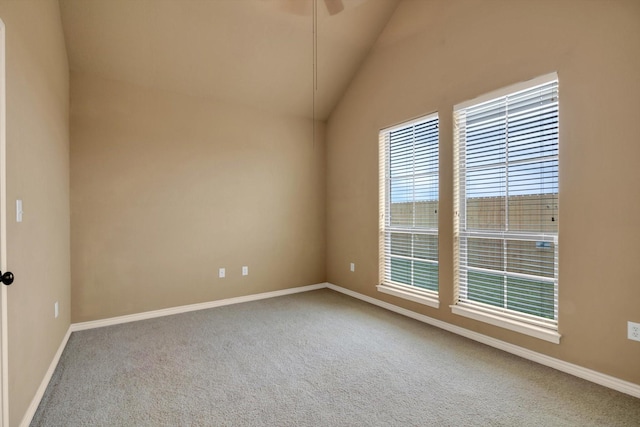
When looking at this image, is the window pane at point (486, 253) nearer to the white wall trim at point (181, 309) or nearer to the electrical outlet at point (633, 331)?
the electrical outlet at point (633, 331)

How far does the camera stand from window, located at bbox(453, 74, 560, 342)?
2.55 m

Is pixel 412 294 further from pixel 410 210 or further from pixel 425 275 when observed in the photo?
pixel 410 210

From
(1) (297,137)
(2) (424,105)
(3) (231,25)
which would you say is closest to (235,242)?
(1) (297,137)

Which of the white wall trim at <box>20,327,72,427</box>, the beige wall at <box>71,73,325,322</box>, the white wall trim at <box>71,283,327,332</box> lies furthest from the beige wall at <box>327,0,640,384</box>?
the white wall trim at <box>20,327,72,427</box>

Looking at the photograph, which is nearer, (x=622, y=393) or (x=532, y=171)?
(x=622, y=393)

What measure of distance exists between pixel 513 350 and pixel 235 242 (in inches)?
131

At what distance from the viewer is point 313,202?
16.4 feet

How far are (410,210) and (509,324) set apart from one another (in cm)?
155

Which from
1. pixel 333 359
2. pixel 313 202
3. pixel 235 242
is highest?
pixel 313 202

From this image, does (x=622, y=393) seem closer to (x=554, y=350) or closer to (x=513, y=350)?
(x=554, y=350)

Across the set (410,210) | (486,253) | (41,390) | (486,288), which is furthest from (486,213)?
(41,390)

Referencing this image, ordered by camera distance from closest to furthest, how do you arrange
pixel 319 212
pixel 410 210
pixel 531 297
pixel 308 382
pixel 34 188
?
1. pixel 34 188
2. pixel 308 382
3. pixel 531 297
4. pixel 410 210
5. pixel 319 212

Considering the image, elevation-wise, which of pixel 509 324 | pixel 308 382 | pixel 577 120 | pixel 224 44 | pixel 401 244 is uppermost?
pixel 224 44

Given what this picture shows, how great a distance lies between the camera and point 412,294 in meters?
3.62
